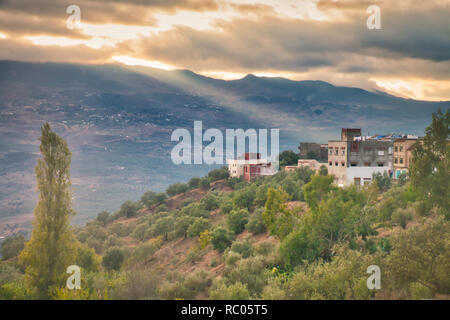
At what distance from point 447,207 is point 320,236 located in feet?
24.1

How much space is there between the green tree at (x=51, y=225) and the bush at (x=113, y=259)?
2035 cm

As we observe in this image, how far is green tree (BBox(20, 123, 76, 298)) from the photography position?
1650 centimetres

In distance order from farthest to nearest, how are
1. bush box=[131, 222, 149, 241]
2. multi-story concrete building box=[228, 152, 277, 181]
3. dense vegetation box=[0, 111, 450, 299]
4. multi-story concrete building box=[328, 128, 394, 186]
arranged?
1. multi-story concrete building box=[228, 152, 277, 181]
2. bush box=[131, 222, 149, 241]
3. multi-story concrete building box=[328, 128, 394, 186]
4. dense vegetation box=[0, 111, 450, 299]

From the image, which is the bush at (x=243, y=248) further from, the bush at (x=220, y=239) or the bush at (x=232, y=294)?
the bush at (x=232, y=294)

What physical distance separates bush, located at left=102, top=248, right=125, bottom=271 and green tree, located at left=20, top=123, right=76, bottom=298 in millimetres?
20350

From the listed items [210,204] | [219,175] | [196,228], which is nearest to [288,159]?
[219,175]

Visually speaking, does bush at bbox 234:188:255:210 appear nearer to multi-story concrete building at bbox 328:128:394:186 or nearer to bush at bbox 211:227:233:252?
multi-story concrete building at bbox 328:128:394:186

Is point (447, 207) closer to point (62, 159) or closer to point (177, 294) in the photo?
point (177, 294)

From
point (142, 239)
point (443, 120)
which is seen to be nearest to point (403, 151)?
point (443, 120)

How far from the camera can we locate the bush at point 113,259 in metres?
36.9

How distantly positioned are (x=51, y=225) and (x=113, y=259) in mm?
21667

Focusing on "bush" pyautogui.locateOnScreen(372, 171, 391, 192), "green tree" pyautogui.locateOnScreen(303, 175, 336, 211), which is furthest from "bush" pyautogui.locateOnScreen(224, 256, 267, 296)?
"bush" pyautogui.locateOnScreen(372, 171, 391, 192)

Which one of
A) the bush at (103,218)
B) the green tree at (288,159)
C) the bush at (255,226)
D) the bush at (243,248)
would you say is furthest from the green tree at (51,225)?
the green tree at (288,159)

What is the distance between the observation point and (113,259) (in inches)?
1476
